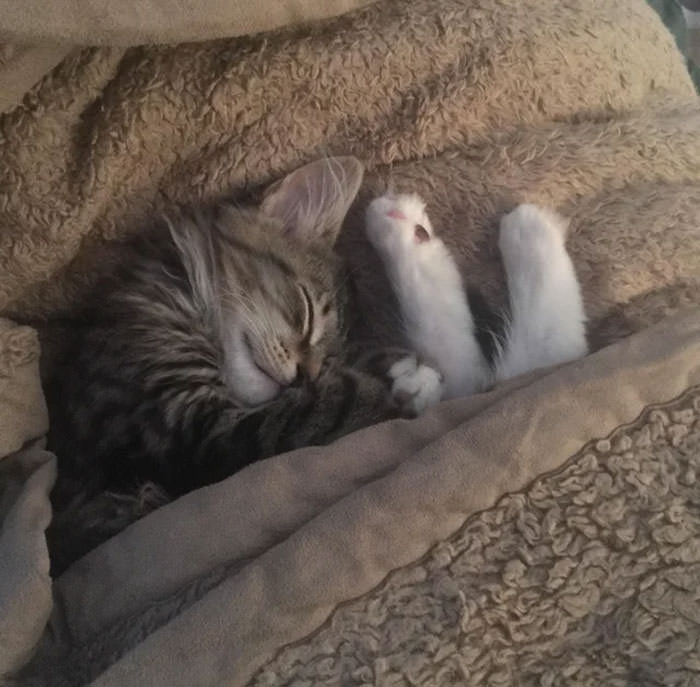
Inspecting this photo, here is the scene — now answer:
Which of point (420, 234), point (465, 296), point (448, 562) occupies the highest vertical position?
point (420, 234)

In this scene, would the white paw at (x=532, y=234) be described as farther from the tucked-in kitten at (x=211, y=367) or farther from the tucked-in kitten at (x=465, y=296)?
the tucked-in kitten at (x=211, y=367)

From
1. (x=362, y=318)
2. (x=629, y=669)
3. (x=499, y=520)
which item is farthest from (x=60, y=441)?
(x=629, y=669)

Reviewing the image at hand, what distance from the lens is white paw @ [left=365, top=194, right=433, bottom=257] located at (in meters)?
1.28

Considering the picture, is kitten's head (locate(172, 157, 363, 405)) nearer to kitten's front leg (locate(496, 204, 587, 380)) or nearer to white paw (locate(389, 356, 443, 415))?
white paw (locate(389, 356, 443, 415))

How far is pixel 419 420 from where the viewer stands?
1.05 meters

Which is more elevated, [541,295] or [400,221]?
[400,221]

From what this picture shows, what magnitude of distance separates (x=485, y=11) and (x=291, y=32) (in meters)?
0.32

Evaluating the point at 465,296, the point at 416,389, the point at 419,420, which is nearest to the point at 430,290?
the point at 465,296

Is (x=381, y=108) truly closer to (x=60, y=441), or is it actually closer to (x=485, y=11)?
(x=485, y=11)

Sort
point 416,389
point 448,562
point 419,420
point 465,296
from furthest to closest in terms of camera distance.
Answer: point 465,296 < point 416,389 < point 419,420 < point 448,562

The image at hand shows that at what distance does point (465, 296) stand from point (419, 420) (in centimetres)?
34

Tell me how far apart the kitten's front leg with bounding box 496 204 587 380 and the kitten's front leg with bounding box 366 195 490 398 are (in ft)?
0.25

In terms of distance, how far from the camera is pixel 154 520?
1.02 m

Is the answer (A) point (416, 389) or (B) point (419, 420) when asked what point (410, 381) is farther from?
(B) point (419, 420)
